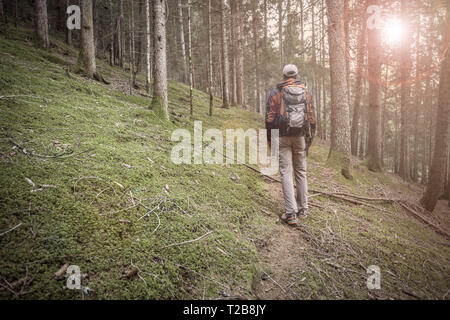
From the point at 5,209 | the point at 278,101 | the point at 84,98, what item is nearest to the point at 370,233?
the point at 278,101

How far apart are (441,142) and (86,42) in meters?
12.2

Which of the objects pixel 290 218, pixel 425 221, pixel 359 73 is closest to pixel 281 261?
pixel 290 218

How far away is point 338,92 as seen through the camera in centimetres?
634

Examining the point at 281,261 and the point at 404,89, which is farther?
the point at 404,89

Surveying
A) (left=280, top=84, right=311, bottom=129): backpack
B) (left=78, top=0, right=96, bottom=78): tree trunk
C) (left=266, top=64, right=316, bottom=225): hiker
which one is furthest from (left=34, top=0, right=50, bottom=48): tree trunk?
(left=280, top=84, right=311, bottom=129): backpack

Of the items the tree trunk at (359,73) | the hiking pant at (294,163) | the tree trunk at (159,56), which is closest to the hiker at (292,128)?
the hiking pant at (294,163)

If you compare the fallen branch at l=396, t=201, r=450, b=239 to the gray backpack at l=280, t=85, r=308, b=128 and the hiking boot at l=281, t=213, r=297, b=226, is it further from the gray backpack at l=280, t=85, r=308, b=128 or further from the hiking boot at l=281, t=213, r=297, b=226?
the gray backpack at l=280, t=85, r=308, b=128

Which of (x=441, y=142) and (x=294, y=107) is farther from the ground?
(x=294, y=107)

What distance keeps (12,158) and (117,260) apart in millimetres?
1877

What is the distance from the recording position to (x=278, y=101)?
12.7 ft

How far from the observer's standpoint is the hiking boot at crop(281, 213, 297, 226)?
144 inches

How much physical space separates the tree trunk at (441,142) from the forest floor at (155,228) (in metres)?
2.04

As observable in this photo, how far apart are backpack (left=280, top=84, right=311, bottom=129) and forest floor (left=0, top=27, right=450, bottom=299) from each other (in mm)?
1637

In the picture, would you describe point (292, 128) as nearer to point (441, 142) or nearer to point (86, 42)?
point (441, 142)
